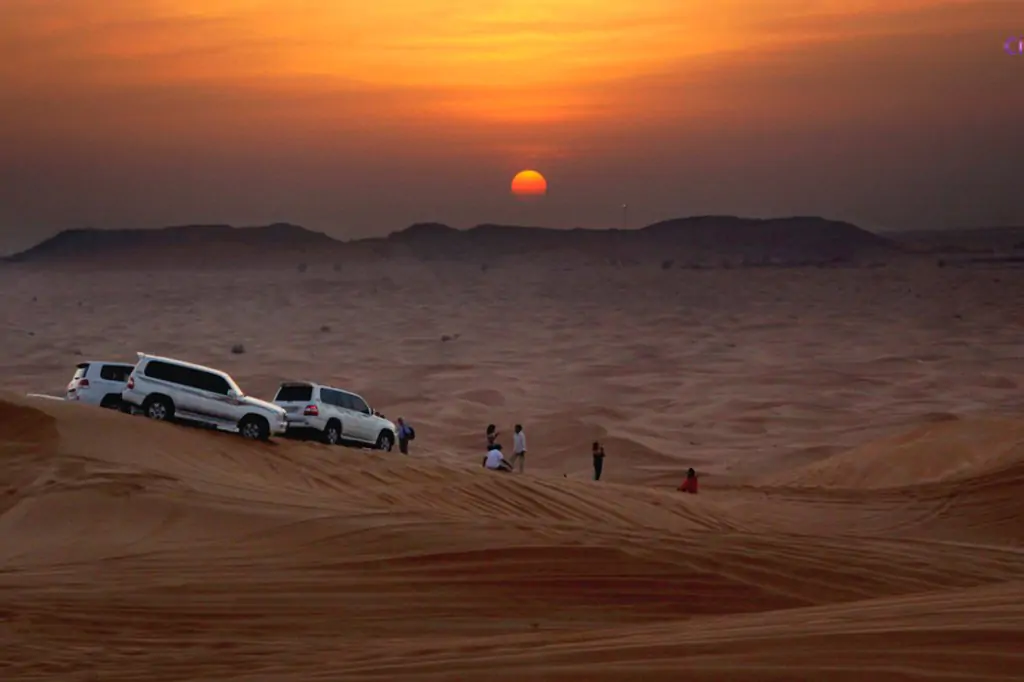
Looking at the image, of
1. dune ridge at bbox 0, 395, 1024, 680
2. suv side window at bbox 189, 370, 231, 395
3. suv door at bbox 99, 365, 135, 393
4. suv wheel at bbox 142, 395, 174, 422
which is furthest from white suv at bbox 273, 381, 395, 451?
dune ridge at bbox 0, 395, 1024, 680

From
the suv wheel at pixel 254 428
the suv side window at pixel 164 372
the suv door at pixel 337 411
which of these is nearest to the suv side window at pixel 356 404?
the suv door at pixel 337 411

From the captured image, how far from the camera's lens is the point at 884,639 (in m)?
8.82

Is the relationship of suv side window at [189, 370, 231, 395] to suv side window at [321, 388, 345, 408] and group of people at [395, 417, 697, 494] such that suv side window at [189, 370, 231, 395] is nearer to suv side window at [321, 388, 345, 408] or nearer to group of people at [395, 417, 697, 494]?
suv side window at [321, 388, 345, 408]

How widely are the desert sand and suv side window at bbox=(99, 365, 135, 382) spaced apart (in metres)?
1.65

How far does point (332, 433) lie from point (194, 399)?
4.00 metres

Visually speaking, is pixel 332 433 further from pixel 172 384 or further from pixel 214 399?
pixel 172 384

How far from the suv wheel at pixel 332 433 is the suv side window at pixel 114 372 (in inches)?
162

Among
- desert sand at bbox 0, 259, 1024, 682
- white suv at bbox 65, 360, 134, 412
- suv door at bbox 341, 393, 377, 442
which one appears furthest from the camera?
suv door at bbox 341, 393, 377, 442

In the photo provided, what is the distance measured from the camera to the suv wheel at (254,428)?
24125 millimetres

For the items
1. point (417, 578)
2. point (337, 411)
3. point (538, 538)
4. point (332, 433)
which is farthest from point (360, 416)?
point (417, 578)

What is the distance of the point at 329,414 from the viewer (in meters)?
27.3

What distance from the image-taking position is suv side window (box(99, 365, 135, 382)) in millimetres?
25172

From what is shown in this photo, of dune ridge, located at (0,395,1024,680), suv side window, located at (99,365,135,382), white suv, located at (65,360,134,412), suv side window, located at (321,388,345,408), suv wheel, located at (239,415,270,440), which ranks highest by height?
suv side window, located at (321,388,345,408)

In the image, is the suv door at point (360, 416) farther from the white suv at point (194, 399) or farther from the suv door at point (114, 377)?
the suv door at point (114, 377)
